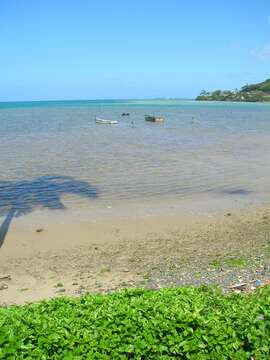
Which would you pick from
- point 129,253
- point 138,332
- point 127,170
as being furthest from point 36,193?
point 138,332

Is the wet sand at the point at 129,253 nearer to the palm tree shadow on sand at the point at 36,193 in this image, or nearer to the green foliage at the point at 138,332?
the palm tree shadow on sand at the point at 36,193

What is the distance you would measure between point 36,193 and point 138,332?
14771 mm

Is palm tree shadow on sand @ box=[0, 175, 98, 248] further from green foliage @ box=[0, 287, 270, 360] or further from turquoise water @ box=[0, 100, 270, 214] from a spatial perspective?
green foliage @ box=[0, 287, 270, 360]

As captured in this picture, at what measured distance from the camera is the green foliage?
4.80 m

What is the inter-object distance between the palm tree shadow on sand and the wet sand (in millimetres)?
1255

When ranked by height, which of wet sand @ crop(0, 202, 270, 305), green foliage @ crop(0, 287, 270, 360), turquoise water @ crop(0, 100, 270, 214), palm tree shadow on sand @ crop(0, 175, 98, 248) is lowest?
turquoise water @ crop(0, 100, 270, 214)

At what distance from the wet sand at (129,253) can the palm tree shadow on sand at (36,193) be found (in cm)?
126

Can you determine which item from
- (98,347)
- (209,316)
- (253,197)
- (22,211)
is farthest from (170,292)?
(253,197)

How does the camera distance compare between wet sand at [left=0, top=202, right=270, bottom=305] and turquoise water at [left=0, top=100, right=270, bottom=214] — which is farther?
turquoise water at [left=0, top=100, right=270, bottom=214]

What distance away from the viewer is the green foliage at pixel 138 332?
4.80 metres

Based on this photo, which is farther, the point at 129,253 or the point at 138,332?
the point at 129,253

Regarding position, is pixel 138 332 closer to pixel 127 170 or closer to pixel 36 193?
pixel 36 193

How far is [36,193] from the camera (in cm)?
1903

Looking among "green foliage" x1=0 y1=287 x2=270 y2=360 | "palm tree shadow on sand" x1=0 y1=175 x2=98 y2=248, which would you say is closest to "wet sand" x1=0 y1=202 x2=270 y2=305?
"palm tree shadow on sand" x1=0 y1=175 x2=98 y2=248
